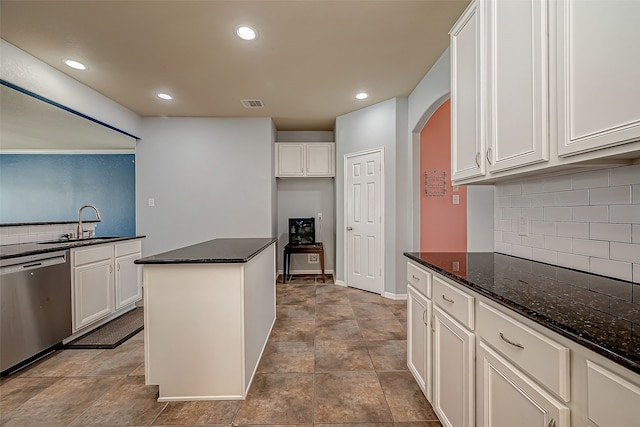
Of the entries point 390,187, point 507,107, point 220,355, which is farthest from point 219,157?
point 507,107

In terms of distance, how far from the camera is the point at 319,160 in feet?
15.6

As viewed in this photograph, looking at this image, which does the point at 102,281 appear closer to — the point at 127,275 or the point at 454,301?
the point at 127,275

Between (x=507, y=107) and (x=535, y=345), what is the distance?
3.57 feet

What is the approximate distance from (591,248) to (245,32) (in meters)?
2.71

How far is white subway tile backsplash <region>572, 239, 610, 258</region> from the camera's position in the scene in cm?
120

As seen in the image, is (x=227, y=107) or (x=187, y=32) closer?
(x=187, y=32)

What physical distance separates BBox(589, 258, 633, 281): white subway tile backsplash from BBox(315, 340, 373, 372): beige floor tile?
4.98 ft

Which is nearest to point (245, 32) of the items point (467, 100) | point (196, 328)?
point (467, 100)

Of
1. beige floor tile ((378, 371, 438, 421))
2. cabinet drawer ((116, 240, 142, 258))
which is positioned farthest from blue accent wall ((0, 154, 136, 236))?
beige floor tile ((378, 371, 438, 421))

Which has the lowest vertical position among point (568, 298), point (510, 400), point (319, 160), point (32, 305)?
point (32, 305)

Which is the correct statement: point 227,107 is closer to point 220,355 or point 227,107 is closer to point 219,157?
point 219,157

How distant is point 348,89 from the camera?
11.1ft

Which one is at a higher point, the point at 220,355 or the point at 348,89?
the point at 348,89

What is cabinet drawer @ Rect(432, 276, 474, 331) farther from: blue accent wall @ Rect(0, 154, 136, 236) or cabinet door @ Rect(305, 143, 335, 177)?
blue accent wall @ Rect(0, 154, 136, 236)
